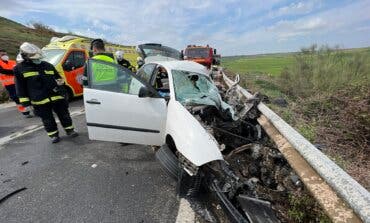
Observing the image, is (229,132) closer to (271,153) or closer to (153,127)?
(271,153)

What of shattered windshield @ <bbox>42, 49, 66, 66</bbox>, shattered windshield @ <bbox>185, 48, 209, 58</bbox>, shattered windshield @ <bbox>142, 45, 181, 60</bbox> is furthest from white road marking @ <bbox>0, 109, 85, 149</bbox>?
shattered windshield @ <bbox>185, 48, 209, 58</bbox>

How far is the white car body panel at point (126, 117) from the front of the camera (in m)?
4.80

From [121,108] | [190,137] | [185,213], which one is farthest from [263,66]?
[185,213]

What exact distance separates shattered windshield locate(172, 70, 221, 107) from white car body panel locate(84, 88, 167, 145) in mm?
353

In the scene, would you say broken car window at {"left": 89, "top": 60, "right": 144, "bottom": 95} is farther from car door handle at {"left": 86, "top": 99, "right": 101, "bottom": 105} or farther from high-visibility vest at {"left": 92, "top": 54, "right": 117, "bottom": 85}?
car door handle at {"left": 86, "top": 99, "right": 101, "bottom": 105}

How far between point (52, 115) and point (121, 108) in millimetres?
2201

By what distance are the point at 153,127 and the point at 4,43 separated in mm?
32064

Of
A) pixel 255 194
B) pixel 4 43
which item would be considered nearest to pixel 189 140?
pixel 255 194

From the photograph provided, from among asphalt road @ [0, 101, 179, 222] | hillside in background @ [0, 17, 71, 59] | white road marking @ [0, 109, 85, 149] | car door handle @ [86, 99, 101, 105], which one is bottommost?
white road marking @ [0, 109, 85, 149]

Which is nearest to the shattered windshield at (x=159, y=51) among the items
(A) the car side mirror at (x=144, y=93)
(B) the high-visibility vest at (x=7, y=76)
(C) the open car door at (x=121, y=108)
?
(B) the high-visibility vest at (x=7, y=76)

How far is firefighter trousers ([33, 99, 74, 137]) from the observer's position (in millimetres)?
6273

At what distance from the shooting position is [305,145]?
3572mm

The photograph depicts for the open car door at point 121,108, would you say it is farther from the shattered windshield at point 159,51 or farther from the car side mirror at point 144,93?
the shattered windshield at point 159,51

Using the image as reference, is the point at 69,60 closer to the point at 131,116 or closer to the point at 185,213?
the point at 131,116
